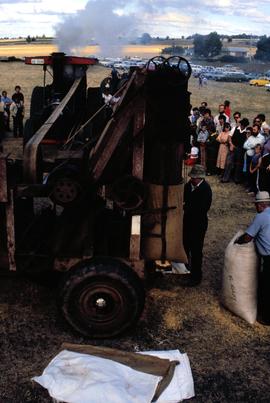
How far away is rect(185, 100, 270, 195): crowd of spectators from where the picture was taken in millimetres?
9509

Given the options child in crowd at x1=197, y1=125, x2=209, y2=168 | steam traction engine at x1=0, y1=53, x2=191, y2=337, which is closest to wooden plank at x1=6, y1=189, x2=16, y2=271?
steam traction engine at x1=0, y1=53, x2=191, y2=337

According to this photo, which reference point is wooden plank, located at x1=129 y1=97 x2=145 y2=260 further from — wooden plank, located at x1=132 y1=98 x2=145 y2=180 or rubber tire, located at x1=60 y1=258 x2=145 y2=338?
rubber tire, located at x1=60 y1=258 x2=145 y2=338

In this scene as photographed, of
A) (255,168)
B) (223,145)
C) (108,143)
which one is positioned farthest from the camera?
(223,145)

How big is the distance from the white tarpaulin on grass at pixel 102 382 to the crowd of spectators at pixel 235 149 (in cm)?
523

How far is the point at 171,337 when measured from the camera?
16.3 ft

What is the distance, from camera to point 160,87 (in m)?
4.45

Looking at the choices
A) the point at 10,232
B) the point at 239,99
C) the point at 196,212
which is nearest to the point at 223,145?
the point at 196,212

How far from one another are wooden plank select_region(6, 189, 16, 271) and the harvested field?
0.67 m

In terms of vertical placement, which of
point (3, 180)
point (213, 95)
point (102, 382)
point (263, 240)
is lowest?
point (102, 382)

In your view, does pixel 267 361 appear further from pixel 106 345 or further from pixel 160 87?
pixel 160 87

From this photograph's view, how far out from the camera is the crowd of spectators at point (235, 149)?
9509mm

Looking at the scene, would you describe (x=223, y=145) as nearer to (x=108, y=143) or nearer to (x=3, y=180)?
(x=108, y=143)

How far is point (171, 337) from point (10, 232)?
189 centimetres

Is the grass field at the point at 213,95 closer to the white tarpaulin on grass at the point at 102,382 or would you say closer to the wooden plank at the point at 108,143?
the wooden plank at the point at 108,143
